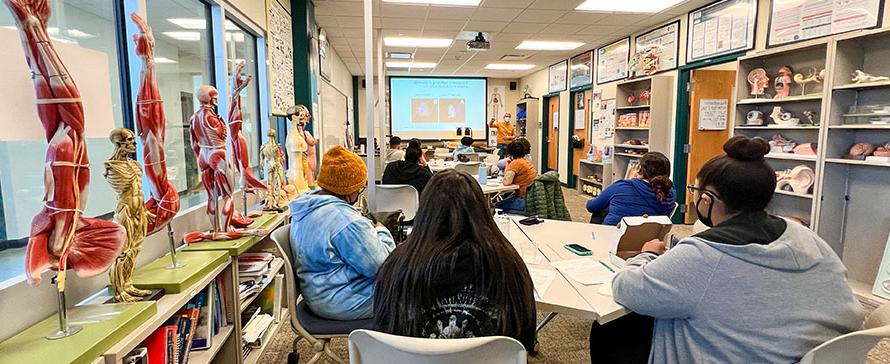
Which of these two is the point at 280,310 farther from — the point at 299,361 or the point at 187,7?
the point at 187,7

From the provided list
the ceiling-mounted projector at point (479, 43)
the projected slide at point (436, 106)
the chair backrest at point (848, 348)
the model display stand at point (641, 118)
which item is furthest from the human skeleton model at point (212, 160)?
the projected slide at point (436, 106)

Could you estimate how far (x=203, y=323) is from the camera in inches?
68.6

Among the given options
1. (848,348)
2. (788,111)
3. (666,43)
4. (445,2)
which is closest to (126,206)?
(848,348)

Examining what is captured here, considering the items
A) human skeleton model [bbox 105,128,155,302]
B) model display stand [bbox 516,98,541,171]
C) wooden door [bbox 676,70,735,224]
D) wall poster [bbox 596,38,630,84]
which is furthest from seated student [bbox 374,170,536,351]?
model display stand [bbox 516,98,541,171]

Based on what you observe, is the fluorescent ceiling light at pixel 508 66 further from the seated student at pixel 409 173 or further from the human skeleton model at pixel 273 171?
the human skeleton model at pixel 273 171

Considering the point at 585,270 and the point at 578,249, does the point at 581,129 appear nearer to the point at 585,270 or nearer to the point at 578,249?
the point at 578,249

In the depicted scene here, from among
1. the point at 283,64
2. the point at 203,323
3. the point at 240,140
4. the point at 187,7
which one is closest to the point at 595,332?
the point at 203,323

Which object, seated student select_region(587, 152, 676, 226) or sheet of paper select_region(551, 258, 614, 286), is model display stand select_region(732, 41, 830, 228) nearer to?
seated student select_region(587, 152, 676, 226)

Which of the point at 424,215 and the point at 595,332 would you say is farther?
the point at 595,332

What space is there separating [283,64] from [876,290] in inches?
194

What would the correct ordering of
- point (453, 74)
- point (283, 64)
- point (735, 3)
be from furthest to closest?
point (453, 74)
point (735, 3)
point (283, 64)

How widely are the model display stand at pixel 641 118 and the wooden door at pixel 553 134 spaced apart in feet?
9.43

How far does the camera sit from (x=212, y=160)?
6.40ft

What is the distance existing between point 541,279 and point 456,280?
667mm
